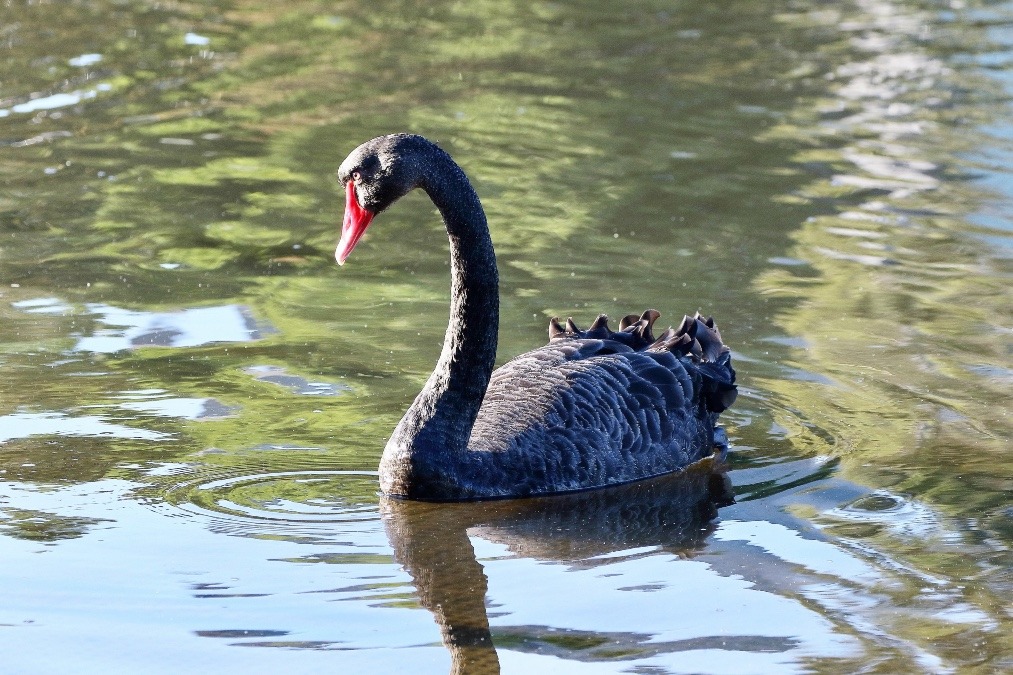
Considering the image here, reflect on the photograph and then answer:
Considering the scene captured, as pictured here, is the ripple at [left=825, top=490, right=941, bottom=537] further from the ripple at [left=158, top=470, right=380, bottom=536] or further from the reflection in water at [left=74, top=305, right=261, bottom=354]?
the reflection in water at [left=74, top=305, right=261, bottom=354]

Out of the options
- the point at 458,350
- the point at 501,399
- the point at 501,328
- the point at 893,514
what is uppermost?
the point at 458,350

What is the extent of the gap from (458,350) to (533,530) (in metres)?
0.79

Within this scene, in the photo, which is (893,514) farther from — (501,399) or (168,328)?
(168,328)

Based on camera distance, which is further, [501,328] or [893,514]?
[501,328]

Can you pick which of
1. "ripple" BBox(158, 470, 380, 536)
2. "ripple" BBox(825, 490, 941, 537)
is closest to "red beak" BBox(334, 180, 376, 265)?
"ripple" BBox(158, 470, 380, 536)

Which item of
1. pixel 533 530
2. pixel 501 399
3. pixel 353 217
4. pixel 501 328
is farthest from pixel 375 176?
pixel 501 328

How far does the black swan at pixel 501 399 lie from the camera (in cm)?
607

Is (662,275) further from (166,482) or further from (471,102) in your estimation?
(471,102)

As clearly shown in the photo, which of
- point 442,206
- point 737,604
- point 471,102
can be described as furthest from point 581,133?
point 737,604

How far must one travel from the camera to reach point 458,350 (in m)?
6.47

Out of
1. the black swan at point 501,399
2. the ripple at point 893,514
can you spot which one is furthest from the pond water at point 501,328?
the black swan at point 501,399

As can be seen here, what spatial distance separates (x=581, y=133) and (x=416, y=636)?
8.28m

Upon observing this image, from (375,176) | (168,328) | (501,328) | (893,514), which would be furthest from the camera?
(501,328)

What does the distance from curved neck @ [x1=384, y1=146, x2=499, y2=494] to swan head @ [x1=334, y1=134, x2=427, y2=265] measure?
197 mm
